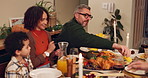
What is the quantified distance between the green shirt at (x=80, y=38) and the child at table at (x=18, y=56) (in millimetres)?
671

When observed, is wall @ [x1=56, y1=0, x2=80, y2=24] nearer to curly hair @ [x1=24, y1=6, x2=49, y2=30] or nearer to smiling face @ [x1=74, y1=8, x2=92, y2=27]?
smiling face @ [x1=74, y1=8, x2=92, y2=27]

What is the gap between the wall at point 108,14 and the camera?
4.06 m

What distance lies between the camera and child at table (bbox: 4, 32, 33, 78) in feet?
4.40

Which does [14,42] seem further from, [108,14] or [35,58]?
[108,14]

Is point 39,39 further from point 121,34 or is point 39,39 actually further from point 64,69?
point 121,34

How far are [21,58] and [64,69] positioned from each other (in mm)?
316

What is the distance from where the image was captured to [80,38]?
2.02m

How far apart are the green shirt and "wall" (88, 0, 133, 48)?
7.21 ft

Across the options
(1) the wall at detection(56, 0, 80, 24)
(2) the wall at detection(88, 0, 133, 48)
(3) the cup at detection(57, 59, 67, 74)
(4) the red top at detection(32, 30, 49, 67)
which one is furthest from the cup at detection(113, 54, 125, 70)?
(1) the wall at detection(56, 0, 80, 24)

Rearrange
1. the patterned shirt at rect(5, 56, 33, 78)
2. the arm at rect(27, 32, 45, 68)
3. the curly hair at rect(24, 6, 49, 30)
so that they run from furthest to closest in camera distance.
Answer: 1. the curly hair at rect(24, 6, 49, 30)
2. the arm at rect(27, 32, 45, 68)
3. the patterned shirt at rect(5, 56, 33, 78)

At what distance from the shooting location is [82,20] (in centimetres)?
213

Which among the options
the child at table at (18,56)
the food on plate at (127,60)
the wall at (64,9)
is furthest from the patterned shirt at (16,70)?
the wall at (64,9)

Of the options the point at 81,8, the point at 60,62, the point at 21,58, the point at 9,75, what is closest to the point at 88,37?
the point at 81,8

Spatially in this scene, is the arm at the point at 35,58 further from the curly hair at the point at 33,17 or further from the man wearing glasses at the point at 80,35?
the man wearing glasses at the point at 80,35
